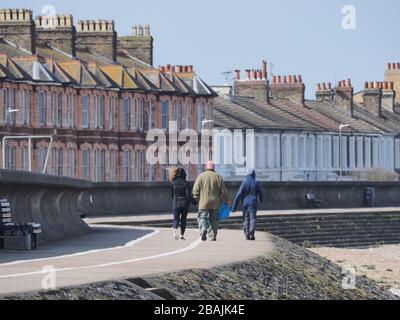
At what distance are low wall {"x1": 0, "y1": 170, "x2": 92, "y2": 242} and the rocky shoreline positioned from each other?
187 inches

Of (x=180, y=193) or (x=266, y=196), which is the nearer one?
(x=180, y=193)

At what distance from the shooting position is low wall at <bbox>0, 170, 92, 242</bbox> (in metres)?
30.9

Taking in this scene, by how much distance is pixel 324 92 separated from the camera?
11412cm

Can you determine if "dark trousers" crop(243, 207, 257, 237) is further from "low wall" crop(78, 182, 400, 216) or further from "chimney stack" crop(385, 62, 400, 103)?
"chimney stack" crop(385, 62, 400, 103)

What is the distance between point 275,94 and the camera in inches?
4277

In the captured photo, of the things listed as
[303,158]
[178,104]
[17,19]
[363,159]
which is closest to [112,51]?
[178,104]

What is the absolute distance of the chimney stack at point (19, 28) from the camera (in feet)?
259

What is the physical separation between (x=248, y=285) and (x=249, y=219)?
11141mm

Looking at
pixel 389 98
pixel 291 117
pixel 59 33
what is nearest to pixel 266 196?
pixel 59 33

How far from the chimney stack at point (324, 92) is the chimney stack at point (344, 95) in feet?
7.80

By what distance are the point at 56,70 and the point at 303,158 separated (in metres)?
25.5

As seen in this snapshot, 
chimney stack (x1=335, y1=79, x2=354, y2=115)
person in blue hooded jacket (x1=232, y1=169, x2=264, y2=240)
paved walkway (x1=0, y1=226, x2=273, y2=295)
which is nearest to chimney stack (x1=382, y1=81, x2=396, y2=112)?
chimney stack (x1=335, y1=79, x2=354, y2=115)

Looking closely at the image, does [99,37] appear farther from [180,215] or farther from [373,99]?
[180,215]

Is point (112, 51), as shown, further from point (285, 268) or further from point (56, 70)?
point (285, 268)
